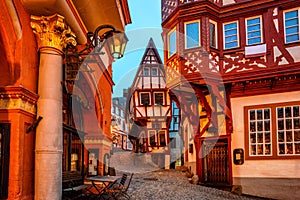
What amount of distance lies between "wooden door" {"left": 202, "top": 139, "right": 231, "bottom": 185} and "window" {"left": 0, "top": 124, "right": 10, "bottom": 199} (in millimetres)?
10706

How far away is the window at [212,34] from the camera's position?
47.2 ft

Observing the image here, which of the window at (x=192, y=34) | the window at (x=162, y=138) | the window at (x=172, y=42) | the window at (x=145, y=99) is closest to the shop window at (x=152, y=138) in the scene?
the window at (x=162, y=138)

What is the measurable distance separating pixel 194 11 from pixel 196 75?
2.69 metres

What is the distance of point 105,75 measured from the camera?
15.0 metres

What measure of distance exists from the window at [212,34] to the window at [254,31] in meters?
1.26

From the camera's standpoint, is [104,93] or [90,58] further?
[104,93]

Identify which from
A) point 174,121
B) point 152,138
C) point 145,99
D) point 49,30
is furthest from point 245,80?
point 174,121

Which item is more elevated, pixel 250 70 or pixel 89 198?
pixel 250 70

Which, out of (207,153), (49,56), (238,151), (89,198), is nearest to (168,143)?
(207,153)

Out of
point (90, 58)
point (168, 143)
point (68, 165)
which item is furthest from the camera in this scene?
point (168, 143)

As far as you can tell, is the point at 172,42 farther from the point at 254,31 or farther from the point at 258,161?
the point at 258,161

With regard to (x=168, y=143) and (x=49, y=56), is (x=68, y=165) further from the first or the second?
(x=168, y=143)

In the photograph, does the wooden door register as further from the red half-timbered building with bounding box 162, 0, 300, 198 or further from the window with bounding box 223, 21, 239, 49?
the window with bounding box 223, 21, 239, 49

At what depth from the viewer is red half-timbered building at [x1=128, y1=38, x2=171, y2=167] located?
3058cm
